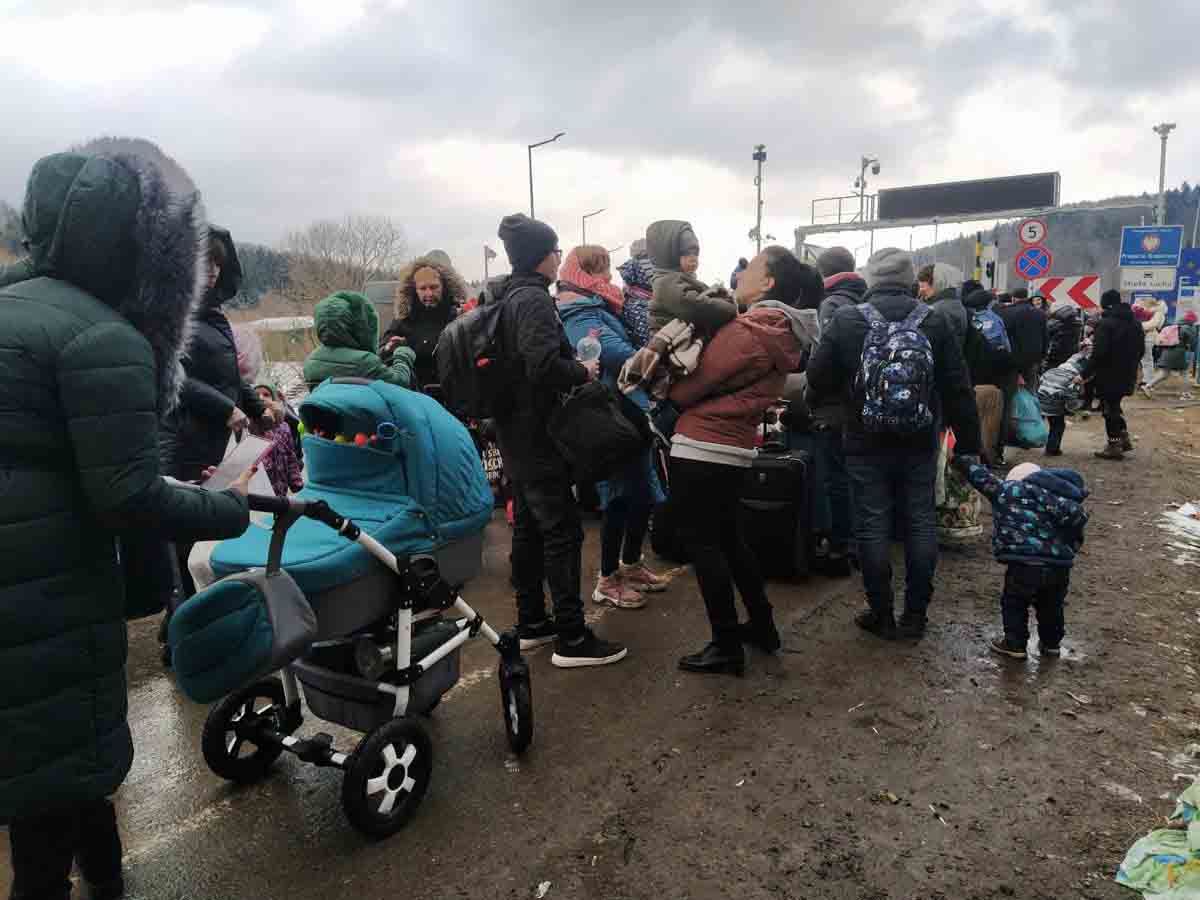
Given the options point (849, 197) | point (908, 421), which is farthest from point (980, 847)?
point (849, 197)

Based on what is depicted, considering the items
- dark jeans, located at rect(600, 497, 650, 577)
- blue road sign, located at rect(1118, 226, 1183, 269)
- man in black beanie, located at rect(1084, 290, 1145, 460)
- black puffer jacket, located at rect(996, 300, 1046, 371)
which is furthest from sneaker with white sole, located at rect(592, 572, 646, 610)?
blue road sign, located at rect(1118, 226, 1183, 269)

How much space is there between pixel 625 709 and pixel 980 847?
59.0 inches

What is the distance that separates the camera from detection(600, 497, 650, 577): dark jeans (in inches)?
187

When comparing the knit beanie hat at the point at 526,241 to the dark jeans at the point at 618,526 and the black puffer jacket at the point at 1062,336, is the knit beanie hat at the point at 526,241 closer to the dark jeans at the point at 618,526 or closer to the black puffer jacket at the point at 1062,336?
the dark jeans at the point at 618,526

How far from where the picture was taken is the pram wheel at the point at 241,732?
2.92m

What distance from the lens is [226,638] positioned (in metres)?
2.12

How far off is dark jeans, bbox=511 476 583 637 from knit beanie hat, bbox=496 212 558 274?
106 centimetres

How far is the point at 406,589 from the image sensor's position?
2723 mm

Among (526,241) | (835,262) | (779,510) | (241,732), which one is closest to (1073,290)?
(835,262)

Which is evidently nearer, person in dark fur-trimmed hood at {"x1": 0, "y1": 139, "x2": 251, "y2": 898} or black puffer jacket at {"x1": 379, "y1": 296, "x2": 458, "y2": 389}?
person in dark fur-trimmed hood at {"x1": 0, "y1": 139, "x2": 251, "y2": 898}

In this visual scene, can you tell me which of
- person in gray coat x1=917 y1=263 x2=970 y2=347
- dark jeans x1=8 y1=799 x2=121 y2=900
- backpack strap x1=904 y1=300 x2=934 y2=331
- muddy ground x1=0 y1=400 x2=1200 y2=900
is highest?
person in gray coat x1=917 y1=263 x2=970 y2=347

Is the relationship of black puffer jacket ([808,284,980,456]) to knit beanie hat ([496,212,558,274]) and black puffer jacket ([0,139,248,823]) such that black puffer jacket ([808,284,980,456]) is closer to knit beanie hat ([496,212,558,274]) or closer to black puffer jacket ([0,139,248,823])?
knit beanie hat ([496,212,558,274])

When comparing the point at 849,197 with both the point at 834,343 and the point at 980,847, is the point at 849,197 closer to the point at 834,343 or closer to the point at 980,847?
the point at 834,343

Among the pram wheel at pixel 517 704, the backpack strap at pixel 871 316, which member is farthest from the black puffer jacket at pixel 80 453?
the backpack strap at pixel 871 316
